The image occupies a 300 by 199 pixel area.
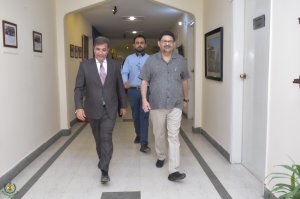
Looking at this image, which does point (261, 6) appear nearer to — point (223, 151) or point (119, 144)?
point (223, 151)

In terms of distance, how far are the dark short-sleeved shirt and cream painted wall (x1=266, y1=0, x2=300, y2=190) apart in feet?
3.31

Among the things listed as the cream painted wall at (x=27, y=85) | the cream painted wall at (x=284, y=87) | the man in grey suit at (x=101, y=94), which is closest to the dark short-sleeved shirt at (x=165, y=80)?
the man in grey suit at (x=101, y=94)

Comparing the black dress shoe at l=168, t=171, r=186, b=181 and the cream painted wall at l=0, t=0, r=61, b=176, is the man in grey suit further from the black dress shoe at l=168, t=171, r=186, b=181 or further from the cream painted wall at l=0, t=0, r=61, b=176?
the cream painted wall at l=0, t=0, r=61, b=176

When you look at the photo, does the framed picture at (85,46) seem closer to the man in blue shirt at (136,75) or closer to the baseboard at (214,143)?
the man in blue shirt at (136,75)

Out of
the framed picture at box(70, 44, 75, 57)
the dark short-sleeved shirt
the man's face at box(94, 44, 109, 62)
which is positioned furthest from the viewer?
the framed picture at box(70, 44, 75, 57)

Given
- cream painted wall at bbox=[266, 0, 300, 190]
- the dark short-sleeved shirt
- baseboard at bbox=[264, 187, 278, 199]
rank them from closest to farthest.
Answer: cream painted wall at bbox=[266, 0, 300, 190], baseboard at bbox=[264, 187, 278, 199], the dark short-sleeved shirt

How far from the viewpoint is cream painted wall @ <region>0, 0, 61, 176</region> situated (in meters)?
3.51

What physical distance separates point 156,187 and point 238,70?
1.68 metres

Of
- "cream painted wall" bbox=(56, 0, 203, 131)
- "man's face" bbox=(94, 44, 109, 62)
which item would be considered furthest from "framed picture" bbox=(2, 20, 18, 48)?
"cream painted wall" bbox=(56, 0, 203, 131)

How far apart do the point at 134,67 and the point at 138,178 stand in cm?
178

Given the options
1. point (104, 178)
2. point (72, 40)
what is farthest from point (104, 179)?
point (72, 40)

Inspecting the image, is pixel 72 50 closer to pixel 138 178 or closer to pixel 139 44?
pixel 139 44

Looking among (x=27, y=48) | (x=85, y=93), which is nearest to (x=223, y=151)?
(x=85, y=93)

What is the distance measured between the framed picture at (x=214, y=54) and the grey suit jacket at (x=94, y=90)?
1664 mm
